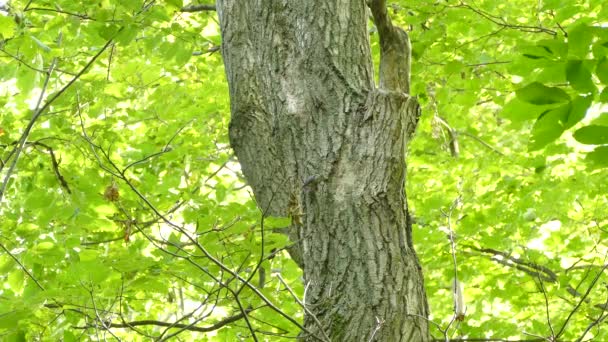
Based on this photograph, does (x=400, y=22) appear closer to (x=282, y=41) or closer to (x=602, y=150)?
(x=282, y=41)

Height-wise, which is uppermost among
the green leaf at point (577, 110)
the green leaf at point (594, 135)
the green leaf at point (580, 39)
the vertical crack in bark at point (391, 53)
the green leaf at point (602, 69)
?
the vertical crack in bark at point (391, 53)

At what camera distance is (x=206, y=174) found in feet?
19.2

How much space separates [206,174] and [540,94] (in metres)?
4.77

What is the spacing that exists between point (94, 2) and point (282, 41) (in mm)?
1041

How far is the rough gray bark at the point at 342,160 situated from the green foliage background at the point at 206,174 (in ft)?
0.60

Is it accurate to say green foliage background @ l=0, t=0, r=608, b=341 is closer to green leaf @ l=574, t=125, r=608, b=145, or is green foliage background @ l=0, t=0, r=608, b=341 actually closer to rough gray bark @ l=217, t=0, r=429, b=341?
green leaf @ l=574, t=125, r=608, b=145

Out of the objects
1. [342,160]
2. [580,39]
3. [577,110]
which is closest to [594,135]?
[577,110]

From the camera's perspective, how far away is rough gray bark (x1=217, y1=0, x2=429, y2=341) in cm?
194

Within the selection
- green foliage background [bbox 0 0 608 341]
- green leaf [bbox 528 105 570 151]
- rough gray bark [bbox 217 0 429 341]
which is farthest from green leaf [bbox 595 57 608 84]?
rough gray bark [bbox 217 0 429 341]

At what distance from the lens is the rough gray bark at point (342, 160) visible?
6.38 ft

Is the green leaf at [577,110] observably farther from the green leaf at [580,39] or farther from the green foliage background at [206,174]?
the green leaf at [580,39]

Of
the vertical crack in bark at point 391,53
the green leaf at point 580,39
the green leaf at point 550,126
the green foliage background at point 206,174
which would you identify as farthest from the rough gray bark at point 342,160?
the green leaf at point 580,39

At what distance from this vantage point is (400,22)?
226 inches

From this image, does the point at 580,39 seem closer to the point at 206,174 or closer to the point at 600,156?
the point at 600,156
